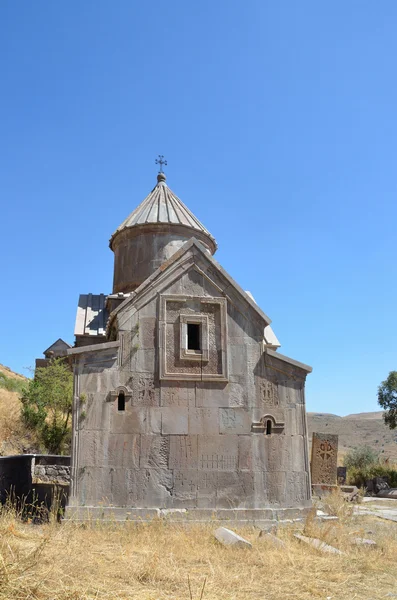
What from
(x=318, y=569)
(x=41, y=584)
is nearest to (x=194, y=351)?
(x=318, y=569)

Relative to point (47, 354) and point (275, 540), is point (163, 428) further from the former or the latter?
point (47, 354)

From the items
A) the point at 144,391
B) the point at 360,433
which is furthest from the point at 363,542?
the point at 360,433

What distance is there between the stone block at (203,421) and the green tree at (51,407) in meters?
6.66

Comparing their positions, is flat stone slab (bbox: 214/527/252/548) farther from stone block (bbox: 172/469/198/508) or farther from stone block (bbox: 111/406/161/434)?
stone block (bbox: 111/406/161/434)

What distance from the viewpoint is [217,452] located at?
723cm

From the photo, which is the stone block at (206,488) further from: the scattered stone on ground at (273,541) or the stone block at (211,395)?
the scattered stone on ground at (273,541)

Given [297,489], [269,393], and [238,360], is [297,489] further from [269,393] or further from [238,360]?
[238,360]

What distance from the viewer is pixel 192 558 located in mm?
4844

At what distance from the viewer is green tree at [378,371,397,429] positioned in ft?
63.6

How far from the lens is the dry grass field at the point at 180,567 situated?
11.6 feet

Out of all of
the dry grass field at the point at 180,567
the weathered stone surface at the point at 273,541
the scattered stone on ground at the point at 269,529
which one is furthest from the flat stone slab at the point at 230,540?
the scattered stone on ground at the point at 269,529

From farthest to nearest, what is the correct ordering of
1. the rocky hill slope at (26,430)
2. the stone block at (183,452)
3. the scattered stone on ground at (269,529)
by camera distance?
the rocky hill slope at (26,430)
the stone block at (183,452)
the scattered stone on ground at (269,529)

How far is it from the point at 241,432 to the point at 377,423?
40.2m

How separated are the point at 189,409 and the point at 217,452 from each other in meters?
0.71
